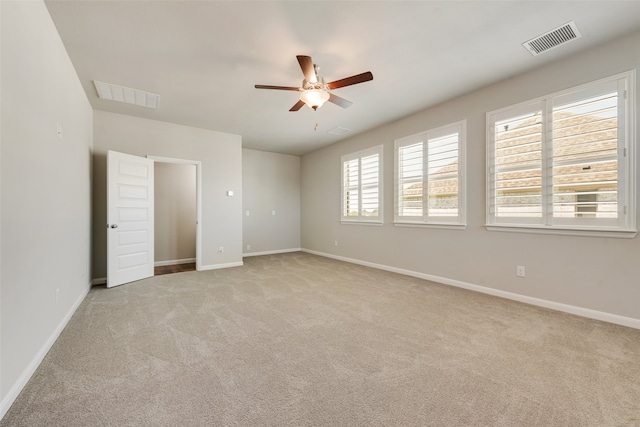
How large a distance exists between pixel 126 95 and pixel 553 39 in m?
5.10

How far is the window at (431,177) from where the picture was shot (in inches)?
154

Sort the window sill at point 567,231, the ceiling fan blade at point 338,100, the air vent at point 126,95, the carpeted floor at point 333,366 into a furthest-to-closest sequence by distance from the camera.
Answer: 1. the air vent at point 126,95
2. the ceiling fan blade at point 338,100
3. the window sill at point 567,231
4. the carpeted floor at point 333,366

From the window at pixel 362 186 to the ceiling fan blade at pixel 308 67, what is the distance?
2879 mm

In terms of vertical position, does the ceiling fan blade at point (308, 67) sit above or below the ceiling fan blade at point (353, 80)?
Result: above

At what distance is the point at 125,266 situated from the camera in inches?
162

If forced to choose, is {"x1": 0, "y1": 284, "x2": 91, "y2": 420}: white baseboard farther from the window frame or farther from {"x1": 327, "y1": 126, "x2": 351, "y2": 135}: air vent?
{"x1": 327, "y1": 126, "x2": 351, "y2": 135}: air vent

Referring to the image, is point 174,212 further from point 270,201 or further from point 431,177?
point 431,177

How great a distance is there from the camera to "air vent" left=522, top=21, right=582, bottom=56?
Result: 2.41 metres

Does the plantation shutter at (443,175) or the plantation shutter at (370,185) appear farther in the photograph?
the plantation shutter at (370,185)

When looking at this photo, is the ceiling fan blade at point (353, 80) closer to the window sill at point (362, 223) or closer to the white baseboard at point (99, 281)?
the window sill at point (362, 223)

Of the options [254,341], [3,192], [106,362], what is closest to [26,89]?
[3,192]

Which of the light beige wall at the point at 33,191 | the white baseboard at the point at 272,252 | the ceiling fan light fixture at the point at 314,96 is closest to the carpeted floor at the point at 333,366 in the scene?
the light beige wall at the point at 33,191

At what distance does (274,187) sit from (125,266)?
3.88 m

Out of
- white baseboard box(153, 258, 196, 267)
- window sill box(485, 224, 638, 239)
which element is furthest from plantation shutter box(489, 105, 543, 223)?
white baseboard box(153, 258, 196, 267)
